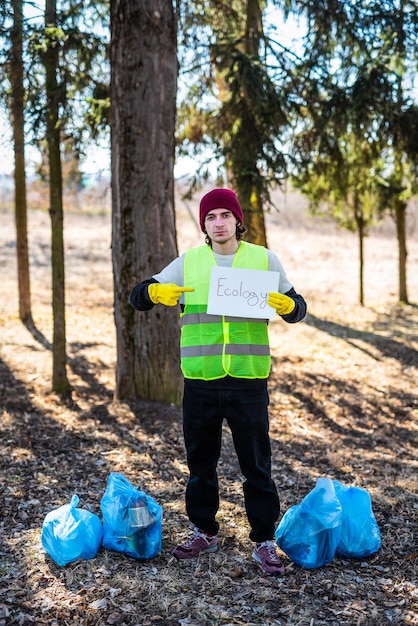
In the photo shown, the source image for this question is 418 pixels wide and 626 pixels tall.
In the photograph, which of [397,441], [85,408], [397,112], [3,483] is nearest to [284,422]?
[397,441]

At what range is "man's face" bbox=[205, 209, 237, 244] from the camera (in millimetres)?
3453

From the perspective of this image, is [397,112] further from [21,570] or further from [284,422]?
[21,570]

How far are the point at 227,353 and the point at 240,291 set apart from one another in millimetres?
366

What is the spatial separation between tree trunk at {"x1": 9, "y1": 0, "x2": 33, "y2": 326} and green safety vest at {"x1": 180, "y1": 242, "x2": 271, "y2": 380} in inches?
183

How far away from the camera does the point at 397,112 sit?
8.55 metres

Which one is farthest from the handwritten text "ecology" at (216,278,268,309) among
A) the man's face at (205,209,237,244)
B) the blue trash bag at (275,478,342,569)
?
the blue trash bag at (275,478,342,569)

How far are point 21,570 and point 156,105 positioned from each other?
4.74 meters

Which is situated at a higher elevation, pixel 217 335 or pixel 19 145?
pixel 19 145

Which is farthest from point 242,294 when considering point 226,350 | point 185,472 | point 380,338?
point 380,338

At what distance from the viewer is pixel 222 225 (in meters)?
3.45

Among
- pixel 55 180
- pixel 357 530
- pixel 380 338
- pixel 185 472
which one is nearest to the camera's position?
pixel 357 530

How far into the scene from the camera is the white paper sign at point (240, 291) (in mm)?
3404

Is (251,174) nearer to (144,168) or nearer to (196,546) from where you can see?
(144,168)

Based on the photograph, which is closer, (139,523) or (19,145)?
(139,523)
